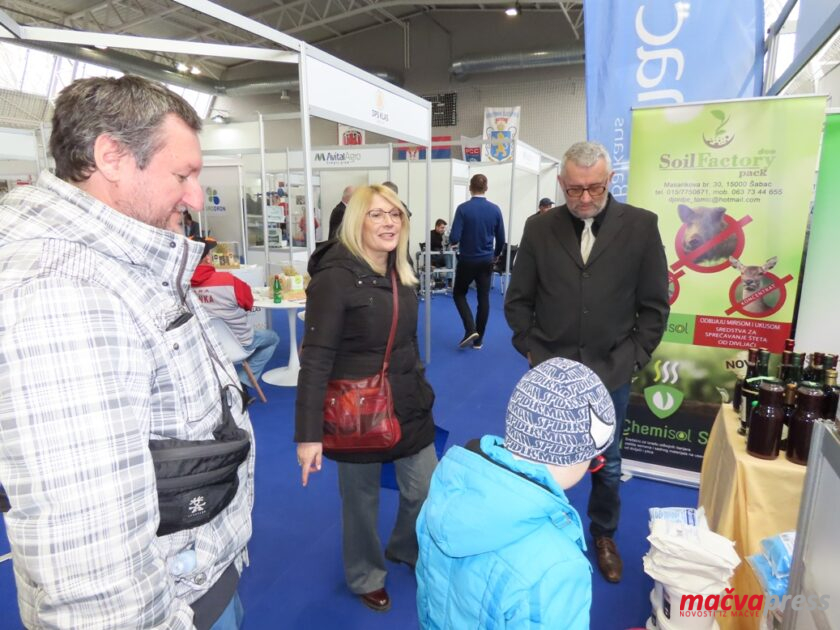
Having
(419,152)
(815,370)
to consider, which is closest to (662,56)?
(815,370)

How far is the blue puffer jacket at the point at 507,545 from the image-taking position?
821 millimetres

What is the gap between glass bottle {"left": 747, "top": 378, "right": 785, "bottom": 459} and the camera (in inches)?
57.4

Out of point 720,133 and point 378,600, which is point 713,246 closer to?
point 720,133

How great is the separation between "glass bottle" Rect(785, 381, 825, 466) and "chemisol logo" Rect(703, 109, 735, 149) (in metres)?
1.39

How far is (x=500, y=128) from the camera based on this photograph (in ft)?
41.0

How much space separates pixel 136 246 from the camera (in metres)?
0.72

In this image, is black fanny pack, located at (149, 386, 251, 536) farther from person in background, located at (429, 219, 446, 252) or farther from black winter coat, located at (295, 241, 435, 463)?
person in background, located at (429, 219, 446, 252)

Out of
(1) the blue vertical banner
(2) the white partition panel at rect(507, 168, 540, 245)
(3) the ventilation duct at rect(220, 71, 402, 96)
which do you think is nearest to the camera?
(1) the blue vertical banner

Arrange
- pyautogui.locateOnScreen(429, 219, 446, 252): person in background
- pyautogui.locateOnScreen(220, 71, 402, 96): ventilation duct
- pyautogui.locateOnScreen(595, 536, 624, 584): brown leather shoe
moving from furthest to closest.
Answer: pyautogui.locateOnScreen(220, 71, 402, 96): ventilation duct
pyautogui.locateOnScreen(429, 219, 446, 252): person in background
pyautogui.locateOnScreen(595, 536, 624, 584): brown leather shoe

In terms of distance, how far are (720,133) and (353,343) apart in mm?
2051

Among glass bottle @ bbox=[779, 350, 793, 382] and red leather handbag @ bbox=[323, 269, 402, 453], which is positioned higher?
glass bottle @ bbox=[779, 350, 793, 382]

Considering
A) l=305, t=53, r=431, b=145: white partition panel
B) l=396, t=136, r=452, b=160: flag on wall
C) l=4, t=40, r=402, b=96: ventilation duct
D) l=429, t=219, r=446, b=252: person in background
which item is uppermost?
l=4, t=40, r=402, b=96: ventilation duct

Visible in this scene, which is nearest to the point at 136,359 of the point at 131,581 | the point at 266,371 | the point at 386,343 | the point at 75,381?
the point at 75,381

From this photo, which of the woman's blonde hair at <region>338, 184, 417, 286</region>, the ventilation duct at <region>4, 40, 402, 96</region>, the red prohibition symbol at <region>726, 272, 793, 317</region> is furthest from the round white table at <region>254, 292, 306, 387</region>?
the ventilation duct at <region>4, 40, 402, 96</region>
